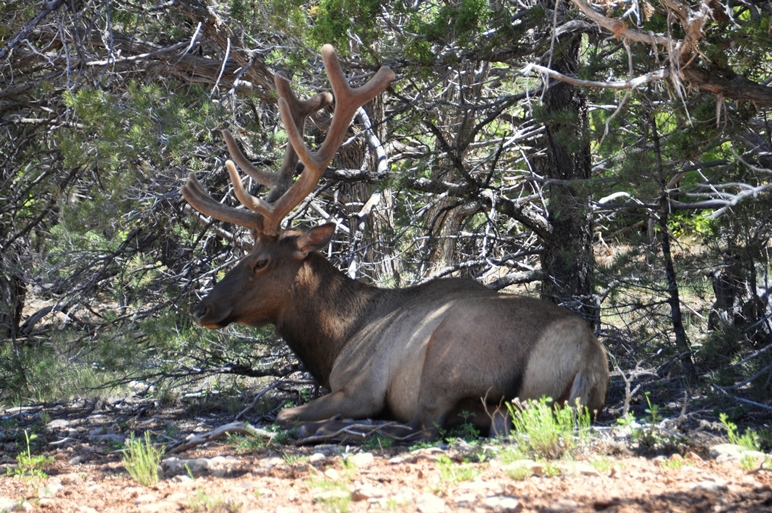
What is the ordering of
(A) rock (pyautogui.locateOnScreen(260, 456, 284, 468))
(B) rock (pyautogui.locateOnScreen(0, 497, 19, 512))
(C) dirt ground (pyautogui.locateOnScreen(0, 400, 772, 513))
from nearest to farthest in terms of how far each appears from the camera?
1. (C) dirt ground (pyautogui.locateOnScreen(0, 400, 772, 513))
2. (B) rock (pyautogui.locateOnScreen(0, 497, 19, 512))
3. (A) rock (pyautogui.locateOnScreen(260, 456, 284, 468))

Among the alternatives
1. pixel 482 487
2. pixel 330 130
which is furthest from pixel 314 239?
pixel 482 487

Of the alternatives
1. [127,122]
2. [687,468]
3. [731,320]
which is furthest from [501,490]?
[127,122]

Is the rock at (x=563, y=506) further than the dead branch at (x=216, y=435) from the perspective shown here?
No

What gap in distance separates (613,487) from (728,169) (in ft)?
12.3

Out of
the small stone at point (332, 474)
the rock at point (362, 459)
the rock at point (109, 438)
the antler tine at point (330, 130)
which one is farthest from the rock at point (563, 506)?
the rock at point (109, 438)

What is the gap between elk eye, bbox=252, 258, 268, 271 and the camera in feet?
22.6

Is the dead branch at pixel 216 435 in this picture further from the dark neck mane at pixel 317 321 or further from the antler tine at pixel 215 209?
the antler tine at pixel 215 209

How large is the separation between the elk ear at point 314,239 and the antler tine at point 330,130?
260 mm

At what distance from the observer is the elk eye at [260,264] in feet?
22.6

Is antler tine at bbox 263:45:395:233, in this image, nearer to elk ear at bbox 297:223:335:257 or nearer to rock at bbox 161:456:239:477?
elk ear at bbox 297:223:335:257

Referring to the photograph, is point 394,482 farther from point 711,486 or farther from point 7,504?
point 7,504

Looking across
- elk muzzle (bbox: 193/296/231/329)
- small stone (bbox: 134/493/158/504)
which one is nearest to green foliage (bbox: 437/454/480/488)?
small stone (bbox: 134/493/158/504)

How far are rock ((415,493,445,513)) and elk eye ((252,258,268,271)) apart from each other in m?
3.68

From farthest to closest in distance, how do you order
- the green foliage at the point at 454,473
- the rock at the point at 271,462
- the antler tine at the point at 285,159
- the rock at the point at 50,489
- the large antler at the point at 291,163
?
the antler tine at the point at 285,159 → the large antler at the point at 291,163 → the rock at the point at 271,462 → the rock at the point at 50,489 → the green foliage at the point at 454,473
